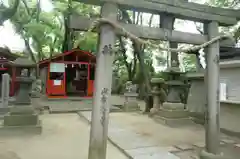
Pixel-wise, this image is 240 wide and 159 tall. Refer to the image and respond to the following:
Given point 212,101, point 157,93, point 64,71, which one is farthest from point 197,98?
point 64,71

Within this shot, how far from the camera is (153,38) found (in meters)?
3.50

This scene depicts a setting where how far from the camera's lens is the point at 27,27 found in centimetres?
1411

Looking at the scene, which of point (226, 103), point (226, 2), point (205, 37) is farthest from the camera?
point (226, 2)

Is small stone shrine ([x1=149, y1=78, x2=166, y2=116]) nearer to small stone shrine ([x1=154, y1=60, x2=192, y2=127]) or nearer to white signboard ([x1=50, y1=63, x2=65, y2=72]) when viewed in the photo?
small stone shrine ([x1=154, y1=60, x2=192, y2=127])

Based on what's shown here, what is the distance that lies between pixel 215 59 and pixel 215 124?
1232 millimetres

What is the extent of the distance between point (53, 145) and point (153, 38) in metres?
3.37

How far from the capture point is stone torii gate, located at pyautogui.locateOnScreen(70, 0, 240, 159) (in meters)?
3.00

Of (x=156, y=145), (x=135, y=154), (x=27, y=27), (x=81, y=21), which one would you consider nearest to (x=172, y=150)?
(x=156, y=145)

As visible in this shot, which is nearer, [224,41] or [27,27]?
[224,41]

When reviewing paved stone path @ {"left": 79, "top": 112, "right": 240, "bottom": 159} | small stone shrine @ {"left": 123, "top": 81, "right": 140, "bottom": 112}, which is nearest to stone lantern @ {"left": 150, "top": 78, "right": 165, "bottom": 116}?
small stone shrine @ {"left": 123, "top": 81, "right": 140, "bottom": 112}

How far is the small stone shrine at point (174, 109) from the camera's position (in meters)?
6.89

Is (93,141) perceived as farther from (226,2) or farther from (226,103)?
(226,2)

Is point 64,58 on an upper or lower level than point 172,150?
upper

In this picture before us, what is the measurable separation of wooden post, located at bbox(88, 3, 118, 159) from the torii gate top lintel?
0.41 metres
